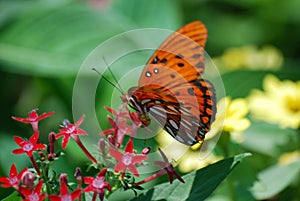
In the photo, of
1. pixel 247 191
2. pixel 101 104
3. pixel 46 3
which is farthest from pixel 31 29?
pixel 247 191

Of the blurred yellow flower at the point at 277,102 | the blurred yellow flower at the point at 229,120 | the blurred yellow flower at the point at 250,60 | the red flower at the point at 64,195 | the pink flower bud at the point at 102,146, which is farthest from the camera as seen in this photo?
the blurred yellow flower at the point at 250,60

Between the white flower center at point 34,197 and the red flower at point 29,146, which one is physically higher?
the red flower at point 29,146

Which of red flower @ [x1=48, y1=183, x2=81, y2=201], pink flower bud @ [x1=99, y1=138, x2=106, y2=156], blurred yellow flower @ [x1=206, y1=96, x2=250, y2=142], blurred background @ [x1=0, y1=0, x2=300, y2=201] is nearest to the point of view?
red flower @ [x1=48, y1=183, x2=81, y2=201]

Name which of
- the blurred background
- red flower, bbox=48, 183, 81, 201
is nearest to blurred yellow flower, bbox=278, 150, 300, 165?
the blurred background

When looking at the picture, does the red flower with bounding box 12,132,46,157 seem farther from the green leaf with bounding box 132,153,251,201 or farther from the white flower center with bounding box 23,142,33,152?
the green leaf with bounding box 132,153,251,201

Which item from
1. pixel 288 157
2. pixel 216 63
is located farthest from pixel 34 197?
Answer: pixel 216 63

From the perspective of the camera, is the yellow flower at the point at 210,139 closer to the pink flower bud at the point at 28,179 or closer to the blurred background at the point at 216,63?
the blurred background at the point at 216,63

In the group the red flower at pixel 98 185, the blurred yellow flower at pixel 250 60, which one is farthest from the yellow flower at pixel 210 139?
the blurred yellow flower at pixel 250 60
